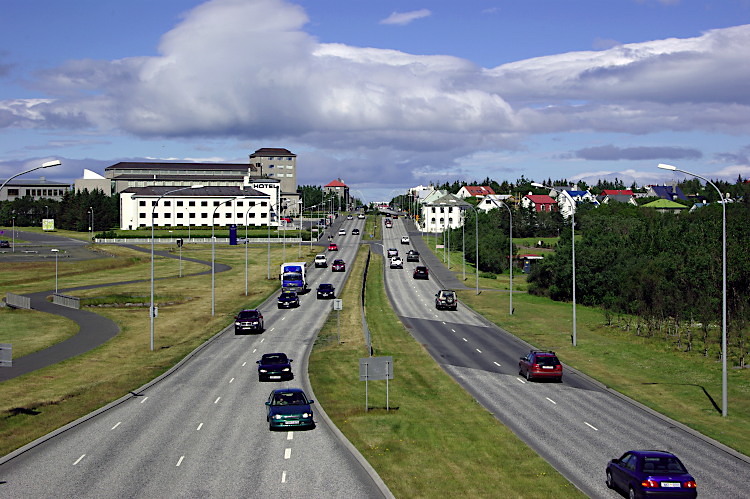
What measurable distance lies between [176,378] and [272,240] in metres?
120

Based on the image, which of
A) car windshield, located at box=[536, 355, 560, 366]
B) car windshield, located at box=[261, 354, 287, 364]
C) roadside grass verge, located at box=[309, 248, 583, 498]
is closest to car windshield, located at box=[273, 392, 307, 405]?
roadside grass verge, located at box=[309, 248, 583, 498]

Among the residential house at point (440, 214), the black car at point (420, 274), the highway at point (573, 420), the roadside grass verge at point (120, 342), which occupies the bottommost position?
the highway at point (573, 420)

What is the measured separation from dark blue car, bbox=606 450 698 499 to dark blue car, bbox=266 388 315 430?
450 inches

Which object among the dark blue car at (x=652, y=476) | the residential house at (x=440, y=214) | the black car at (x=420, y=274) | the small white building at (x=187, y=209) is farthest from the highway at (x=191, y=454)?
the residential house at (x=440, y=214)

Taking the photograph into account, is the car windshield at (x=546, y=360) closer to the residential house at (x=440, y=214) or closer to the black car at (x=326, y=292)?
the black car at (x=326, y=292)

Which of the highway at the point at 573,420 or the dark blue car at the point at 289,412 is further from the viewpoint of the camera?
the dark blue car at the point at 289,412

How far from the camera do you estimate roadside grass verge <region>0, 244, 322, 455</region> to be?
3178 centimetres

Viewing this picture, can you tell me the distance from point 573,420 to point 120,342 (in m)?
33.0

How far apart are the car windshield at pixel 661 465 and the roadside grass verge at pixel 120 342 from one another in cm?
1938

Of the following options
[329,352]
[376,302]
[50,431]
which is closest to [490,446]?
[50,431]

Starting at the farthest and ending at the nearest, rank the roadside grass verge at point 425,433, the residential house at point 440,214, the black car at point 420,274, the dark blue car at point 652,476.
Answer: the residential house at point 440,214 → the black car at point 420,274 → the roadside grass verge at point 425,433 → the dark blue car at point 652,476

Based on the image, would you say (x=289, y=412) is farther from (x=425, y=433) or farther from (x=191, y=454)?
(x=425, y=433)

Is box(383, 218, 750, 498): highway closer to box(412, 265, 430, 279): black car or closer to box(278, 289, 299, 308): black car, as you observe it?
box(278, 289, 299, 308): black car

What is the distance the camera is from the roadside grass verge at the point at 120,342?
31.8 metres
